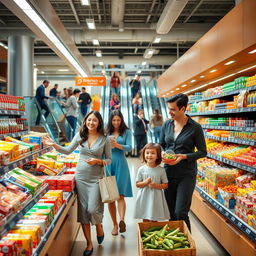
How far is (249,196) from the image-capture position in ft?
10.5

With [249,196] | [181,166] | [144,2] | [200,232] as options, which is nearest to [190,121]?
[181,166]

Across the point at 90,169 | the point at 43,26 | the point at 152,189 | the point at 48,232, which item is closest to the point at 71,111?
the point at 43,26

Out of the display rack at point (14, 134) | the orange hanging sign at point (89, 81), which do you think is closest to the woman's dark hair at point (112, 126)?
the display rack at point (14, 134)

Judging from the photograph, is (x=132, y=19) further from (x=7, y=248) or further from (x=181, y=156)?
(x=7, y=248)

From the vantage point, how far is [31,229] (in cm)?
220

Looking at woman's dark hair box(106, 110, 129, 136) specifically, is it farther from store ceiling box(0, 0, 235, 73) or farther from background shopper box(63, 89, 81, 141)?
background shopper box(63, 89, 81, 141)

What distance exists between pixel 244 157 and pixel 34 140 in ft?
8.28

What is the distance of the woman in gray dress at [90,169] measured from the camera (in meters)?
3.41

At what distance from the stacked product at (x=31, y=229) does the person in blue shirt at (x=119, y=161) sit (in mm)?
1195

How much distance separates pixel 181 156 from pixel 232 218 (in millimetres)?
998

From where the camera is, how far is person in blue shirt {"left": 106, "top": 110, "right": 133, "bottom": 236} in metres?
4.05

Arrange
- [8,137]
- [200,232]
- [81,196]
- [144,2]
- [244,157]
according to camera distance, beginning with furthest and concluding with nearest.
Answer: [144,2]
[200,232]
[244,157]
[81,196]
[8,137]

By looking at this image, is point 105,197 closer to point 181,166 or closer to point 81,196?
point 81,196

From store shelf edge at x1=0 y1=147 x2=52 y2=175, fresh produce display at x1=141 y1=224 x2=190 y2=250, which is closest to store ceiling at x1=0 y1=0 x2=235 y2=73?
store shelf edge at x1=0 y1=147 x2=52 y2=175
